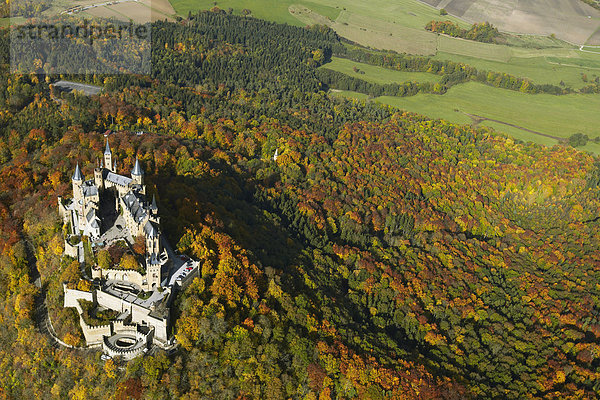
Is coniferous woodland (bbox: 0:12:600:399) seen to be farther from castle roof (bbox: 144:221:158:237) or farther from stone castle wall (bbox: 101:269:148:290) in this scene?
castle roof (bbox: 144:221:158:237)

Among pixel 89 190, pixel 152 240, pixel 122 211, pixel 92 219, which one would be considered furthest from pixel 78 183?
pixel 152 240

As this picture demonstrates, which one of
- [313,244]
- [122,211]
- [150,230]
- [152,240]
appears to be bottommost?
[313,244]

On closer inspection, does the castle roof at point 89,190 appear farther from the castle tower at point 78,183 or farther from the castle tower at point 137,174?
the castle tower at point 137,174

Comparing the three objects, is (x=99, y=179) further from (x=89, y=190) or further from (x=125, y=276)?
(x=125, y=276)

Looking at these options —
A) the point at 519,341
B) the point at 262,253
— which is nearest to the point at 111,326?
the point at 262,253

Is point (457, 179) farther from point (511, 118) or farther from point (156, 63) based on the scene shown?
point (156, 63)

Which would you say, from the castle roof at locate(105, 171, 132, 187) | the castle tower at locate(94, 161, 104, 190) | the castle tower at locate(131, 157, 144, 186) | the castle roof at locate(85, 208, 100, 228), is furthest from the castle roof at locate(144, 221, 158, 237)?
the castle tower at locate(94, 161, 104, 190)
